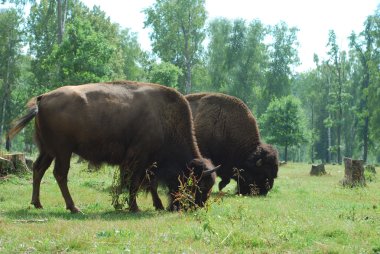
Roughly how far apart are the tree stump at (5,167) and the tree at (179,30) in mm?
32461

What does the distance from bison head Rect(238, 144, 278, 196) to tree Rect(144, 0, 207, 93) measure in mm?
32131

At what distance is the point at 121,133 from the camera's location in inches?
377

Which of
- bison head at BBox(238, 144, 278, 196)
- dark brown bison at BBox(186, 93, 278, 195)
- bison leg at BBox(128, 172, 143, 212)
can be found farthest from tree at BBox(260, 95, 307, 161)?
bison leg at BBox(128, 172, 143, 212)

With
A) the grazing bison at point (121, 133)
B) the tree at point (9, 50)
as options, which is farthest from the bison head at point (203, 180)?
the tree at point (9, 50)

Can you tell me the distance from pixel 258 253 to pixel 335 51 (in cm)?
4898

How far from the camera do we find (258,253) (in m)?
5.71

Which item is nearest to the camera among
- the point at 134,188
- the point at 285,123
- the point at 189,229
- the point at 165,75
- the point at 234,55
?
the point at 189,229

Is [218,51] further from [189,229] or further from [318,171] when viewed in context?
[189,229]

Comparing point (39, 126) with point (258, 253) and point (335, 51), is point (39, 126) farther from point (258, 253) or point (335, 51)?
point (335, 51)

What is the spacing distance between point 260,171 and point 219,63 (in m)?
42.5

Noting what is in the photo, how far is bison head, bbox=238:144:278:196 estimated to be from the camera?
13.1 meters

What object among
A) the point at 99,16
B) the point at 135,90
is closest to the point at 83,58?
the point at 135,90

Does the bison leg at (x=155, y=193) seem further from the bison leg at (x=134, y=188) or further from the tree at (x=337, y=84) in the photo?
the tree at (x=337, y=84)

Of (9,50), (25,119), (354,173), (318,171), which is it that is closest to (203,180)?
(25,119)
